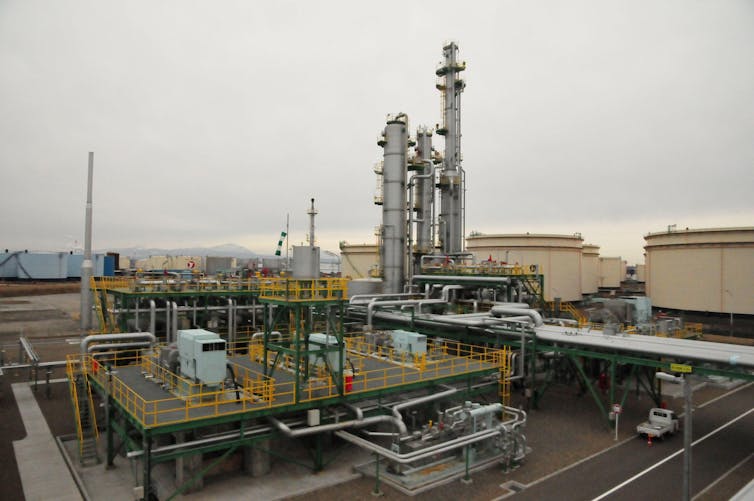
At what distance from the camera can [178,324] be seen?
3062 centimetres

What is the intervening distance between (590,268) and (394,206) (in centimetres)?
5076

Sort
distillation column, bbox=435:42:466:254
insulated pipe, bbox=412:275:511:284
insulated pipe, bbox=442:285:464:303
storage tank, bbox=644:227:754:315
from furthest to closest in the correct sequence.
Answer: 1. distillation column, bbox=435:42:466:254
2. storage tank, bbox=644:227:754:315
3. insulated pipe, bbox=442:285:464:303
4. insulated pipe, bbox=412:275:511:284

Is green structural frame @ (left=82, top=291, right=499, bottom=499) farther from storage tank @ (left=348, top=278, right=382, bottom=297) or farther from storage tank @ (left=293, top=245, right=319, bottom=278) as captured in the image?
storage tank @ (left=348, top=278, right=382, bottom=297)

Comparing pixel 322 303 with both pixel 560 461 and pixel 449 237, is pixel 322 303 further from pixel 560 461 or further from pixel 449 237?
pixel 449 237

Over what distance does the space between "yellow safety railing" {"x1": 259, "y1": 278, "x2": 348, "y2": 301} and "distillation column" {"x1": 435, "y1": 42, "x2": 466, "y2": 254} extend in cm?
3447

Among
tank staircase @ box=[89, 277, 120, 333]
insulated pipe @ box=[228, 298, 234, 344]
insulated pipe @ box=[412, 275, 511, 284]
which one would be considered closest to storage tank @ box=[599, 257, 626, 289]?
insulated pipe @ box=[412, 275, 511, 284]

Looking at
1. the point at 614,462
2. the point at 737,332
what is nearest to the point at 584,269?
the point at 737,332

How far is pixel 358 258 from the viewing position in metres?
79.4

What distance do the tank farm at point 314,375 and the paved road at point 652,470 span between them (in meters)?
2.18

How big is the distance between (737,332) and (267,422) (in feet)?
160

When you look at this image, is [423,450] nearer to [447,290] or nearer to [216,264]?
[447,290]

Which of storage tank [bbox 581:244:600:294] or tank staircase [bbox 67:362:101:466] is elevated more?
storage tank [bbox 581:244:600:294]

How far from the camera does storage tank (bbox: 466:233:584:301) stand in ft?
213

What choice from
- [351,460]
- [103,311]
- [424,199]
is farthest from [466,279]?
[103,311]
